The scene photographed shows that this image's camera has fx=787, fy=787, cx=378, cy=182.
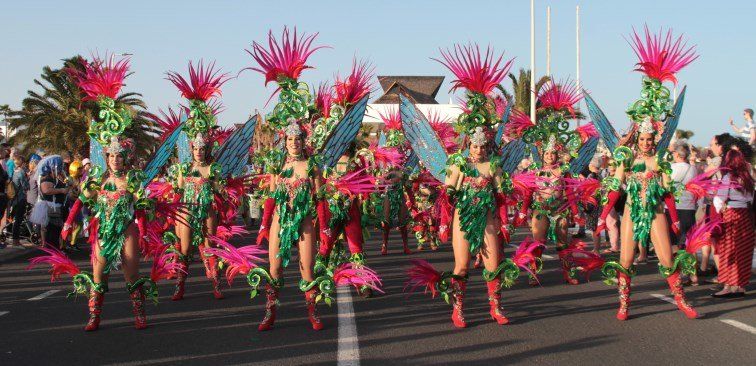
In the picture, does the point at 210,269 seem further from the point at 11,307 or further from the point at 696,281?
the point at 696,281

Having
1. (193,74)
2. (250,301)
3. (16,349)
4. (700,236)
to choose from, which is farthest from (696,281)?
(16,349)

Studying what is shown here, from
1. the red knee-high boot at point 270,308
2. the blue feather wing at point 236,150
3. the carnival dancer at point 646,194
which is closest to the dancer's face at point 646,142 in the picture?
the carnival dancer at point 646,194

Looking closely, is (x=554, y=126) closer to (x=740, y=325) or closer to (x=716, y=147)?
(x=716, y=147)

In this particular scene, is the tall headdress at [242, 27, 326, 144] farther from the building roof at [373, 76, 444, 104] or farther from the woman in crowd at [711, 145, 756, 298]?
the building roof at [373, 76, 444, 104]

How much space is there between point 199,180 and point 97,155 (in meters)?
2.07

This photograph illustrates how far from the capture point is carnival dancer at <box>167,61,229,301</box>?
975cm

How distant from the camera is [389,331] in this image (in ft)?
24.7

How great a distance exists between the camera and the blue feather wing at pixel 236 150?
34.7ft

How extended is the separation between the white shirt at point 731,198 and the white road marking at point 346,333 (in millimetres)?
4623

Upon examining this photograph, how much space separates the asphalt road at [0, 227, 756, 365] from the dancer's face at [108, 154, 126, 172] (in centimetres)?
159

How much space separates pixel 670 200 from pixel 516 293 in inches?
103

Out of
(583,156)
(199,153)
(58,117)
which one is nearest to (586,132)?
(583,156)

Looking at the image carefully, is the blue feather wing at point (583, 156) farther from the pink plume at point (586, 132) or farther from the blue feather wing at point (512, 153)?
the blue feather wing at point (512, 153)

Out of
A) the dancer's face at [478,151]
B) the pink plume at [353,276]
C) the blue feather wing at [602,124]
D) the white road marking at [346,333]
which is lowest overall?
the white road marking at [346,333]
